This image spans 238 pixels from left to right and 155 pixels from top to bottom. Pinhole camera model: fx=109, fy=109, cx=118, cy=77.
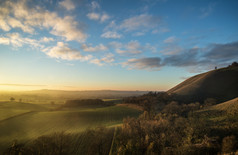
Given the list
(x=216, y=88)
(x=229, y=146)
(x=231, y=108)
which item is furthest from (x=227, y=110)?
(x=216, y=88)

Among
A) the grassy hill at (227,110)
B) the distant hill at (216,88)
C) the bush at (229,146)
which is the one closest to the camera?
the bush at (229,146)

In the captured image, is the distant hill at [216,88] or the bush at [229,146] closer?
the bush at [229,146]

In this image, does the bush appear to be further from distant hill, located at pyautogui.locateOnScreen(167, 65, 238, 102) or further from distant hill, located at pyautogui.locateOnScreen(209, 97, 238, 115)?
distant hill, located at pyautogui.locateOnScreen(167, 65, 238, 102)

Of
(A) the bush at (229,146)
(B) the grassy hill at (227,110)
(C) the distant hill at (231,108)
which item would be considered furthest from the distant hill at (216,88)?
(A) the bush at (229,146)

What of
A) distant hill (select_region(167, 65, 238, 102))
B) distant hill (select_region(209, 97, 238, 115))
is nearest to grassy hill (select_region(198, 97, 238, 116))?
distant hill (select_region(209, 97, 238, 115))

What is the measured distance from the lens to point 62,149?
54.4 feet

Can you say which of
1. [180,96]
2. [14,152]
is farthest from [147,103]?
[14,152]

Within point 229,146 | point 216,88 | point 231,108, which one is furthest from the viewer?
point 216,88

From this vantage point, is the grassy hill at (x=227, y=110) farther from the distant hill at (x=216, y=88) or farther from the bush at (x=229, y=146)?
the distant hill at (x=216, y=88)

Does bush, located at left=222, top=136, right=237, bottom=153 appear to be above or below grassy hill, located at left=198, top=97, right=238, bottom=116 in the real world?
below

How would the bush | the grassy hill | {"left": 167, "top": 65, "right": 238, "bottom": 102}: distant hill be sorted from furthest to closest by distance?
{"left": 167, "top": 65, "right": 238, "bottom": 102}: distant hill → the grassy hill → the bush

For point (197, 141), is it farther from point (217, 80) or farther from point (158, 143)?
point (217, 80)

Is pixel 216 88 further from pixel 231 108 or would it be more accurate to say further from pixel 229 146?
pixel 229 146

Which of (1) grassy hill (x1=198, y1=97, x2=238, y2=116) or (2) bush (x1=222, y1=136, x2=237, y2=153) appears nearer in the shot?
(2) bush (x1=222, y1=136, x2=237, y2=153)
